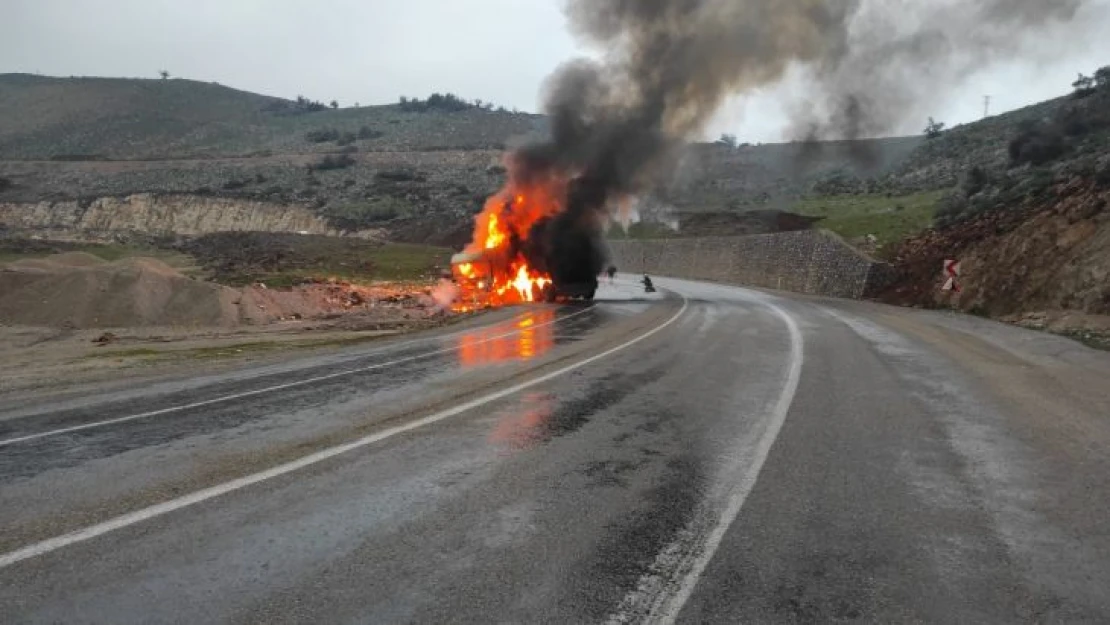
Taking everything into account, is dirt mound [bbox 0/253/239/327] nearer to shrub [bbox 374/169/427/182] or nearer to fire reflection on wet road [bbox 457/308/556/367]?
fire reflection on wet road [bbox 457/308/556/367]

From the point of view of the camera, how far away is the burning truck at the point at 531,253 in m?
29.3

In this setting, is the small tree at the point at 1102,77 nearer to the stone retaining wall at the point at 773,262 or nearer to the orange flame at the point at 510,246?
the stone retaining wall at the point at 773,262

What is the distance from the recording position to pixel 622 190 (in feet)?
102

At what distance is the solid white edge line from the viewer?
3.82 metres

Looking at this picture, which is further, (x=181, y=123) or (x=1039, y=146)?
(x=181, y=123)

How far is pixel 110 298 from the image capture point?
967 inches

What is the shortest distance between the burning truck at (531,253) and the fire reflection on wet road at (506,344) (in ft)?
28.1

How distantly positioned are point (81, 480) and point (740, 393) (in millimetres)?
7135

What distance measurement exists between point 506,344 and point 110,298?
15.9 metres

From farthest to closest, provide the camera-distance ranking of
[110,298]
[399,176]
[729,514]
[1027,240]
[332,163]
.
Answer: [332,163] < [399,176] < [110,298] < [1027,240] < [729,514]

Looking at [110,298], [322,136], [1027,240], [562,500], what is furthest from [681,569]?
[322,136]

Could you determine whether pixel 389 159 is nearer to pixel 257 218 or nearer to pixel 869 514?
pixel 257 218

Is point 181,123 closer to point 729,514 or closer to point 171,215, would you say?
point 171,215

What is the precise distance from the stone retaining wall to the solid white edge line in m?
25.6
